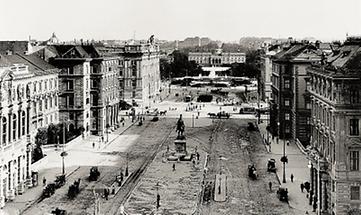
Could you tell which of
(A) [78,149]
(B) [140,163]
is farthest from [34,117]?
(B) [140,163]

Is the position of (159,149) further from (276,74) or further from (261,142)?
(276,74)

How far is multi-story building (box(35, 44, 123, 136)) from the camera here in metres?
99.8

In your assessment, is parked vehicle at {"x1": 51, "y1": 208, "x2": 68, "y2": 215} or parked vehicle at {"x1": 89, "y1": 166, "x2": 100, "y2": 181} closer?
parked vehicle at {"x1": 51, "y1": 208, "x2": 68, "y2": 215}

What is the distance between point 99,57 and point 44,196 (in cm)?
5051

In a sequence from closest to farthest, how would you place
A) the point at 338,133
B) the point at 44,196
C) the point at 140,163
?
1. the point at 338,133
2. the point at 44,196
3. the point at 140,163

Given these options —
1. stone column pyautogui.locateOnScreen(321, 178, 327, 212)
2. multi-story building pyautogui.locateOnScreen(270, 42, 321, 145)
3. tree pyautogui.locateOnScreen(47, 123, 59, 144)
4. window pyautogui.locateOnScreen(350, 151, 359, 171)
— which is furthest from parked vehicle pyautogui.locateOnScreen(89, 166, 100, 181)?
multi-story building pyautogui.locateOnScreen(270, 42, 321, 145)

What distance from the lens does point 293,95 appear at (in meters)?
95.2

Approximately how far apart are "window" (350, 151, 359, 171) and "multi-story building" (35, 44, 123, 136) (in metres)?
59.0

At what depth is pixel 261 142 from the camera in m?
96.2

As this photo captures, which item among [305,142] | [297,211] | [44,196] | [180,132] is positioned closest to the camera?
[297,211]

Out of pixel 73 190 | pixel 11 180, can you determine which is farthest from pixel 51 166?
pixel 73 190

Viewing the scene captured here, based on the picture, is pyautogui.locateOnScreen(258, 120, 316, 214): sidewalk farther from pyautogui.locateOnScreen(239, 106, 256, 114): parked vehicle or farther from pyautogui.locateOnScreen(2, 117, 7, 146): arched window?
pyautogui.locateOnScreen(239, 106, 256, 114): parked vehicle

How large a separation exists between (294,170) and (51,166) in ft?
98.0

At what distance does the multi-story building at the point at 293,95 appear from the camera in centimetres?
9238
